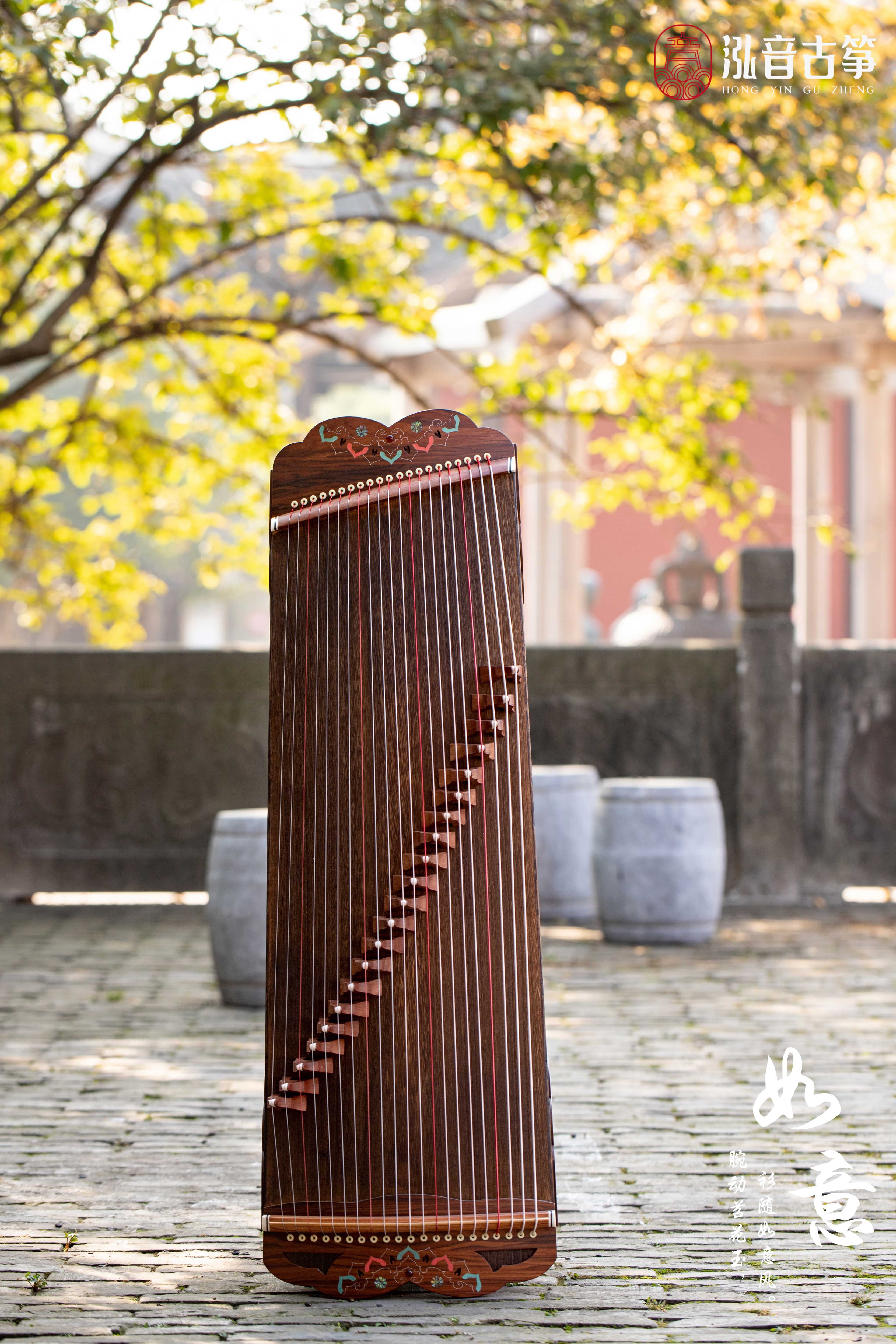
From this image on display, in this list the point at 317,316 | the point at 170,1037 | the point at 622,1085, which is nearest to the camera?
the point at 622,1085

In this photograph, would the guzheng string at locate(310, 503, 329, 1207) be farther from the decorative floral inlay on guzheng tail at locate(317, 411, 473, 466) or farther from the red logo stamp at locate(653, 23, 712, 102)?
the red logo stamp at locate(653, 23, 712, 102)

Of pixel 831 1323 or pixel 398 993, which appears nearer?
pixel 831 1323

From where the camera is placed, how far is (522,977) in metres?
2.87

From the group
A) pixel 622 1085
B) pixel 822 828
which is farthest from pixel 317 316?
pixel 622 1085

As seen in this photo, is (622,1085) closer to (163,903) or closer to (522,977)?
(522,977)

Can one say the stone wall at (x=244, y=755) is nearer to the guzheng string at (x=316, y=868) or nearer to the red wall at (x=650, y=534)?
the guzheng string at (x=316, y=868)

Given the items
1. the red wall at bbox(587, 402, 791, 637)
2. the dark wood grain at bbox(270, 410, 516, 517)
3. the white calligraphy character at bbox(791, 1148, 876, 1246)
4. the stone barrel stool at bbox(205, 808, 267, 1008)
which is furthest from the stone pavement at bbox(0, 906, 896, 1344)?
the red wall at bbox(587, 402, 791, 637)

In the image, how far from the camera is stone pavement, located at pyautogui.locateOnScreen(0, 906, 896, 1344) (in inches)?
106

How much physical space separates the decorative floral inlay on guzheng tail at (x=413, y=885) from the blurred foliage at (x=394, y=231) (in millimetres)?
3912

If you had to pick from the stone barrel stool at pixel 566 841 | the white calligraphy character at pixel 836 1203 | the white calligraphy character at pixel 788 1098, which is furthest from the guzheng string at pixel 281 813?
the stone barrel stool at pixel 566 841

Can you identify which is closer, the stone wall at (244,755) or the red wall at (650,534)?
the stone wall at (244,755)

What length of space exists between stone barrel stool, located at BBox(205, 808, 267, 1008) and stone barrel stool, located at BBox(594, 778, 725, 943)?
6.29ft

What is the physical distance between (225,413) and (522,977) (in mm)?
7270

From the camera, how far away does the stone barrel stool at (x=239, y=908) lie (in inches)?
220
